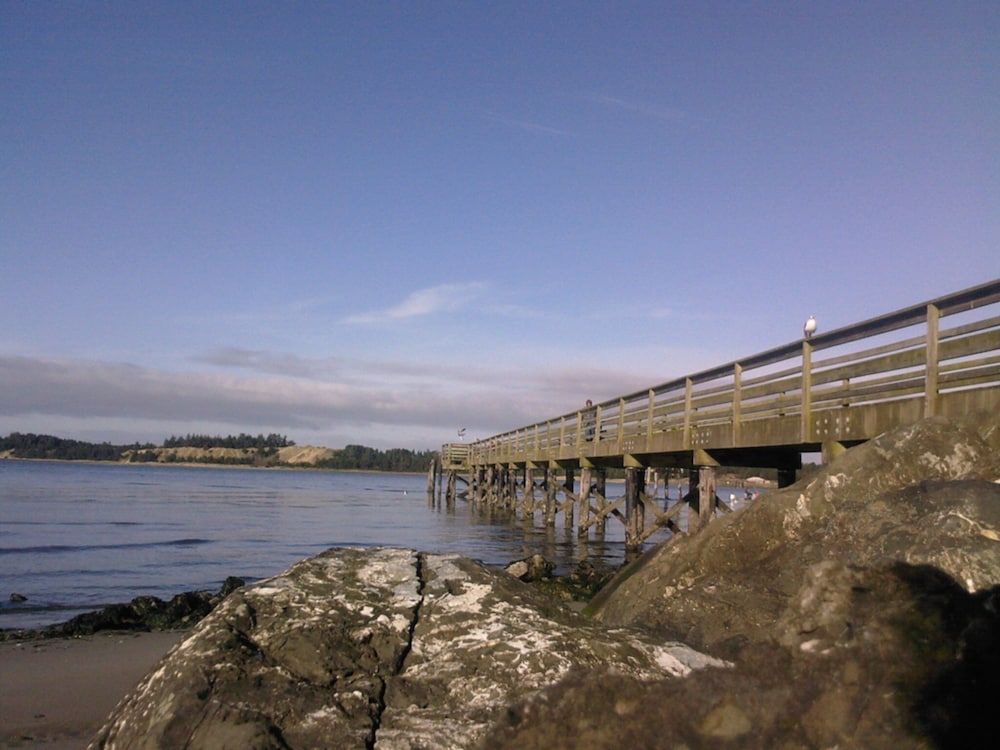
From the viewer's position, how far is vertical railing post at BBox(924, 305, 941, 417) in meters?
7.24

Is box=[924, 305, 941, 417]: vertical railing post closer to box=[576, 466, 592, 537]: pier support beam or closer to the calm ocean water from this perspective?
the calm ocean water

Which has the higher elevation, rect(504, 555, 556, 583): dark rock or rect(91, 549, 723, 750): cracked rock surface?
rect(91, 549, 723, 750): cracked rock surface

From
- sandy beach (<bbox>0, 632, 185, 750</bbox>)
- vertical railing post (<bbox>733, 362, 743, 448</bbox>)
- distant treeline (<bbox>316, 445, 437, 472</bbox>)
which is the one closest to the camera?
sandy beach (<bbox>0, 632, 185, 750</bbox>)

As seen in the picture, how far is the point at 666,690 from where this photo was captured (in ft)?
8.55

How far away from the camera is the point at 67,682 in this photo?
725 cm

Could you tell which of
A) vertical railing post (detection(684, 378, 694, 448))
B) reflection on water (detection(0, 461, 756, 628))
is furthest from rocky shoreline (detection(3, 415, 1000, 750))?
vertical railing post (detection(684, 378, 694, 448))

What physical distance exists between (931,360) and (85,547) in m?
19.3

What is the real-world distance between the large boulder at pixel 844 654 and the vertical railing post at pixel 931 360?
333 cm

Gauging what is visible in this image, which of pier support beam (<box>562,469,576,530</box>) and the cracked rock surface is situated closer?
the cracked rock surface

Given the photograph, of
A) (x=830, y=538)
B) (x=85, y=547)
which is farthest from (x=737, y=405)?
(x=85, y=547)

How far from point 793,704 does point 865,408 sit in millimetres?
6609

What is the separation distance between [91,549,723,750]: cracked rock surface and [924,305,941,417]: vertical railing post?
493 cm

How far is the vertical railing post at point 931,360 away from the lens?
7242mm

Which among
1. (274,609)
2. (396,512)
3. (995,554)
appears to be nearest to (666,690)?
(995,554)
